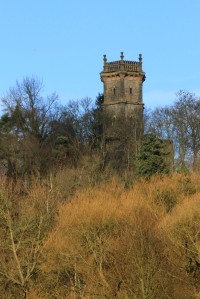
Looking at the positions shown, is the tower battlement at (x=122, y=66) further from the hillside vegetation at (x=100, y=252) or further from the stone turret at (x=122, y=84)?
the hillside vegetation at (x=100, y=252)

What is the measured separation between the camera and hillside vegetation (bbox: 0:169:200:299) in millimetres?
19253

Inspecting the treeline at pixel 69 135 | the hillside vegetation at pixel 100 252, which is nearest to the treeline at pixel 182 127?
the treeline at pixel 69 135

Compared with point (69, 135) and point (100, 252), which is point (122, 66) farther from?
point (100, 252)

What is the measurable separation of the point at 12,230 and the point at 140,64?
149 ft

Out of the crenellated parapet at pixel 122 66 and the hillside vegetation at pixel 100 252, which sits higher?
the crenellated parapet at pixel 122 66

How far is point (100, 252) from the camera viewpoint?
21562mm

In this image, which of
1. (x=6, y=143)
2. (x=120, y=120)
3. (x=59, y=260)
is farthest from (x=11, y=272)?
(x=120, y=120)

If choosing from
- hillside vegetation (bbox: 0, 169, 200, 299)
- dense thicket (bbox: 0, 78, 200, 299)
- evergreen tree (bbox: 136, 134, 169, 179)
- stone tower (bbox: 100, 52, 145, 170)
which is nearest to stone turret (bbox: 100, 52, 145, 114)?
stone tower (bbox: 100, 52, 145, 170)

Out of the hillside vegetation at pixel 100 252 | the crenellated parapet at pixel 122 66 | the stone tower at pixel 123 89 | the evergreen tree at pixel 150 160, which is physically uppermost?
the crenellated parapet at pixel 122 66

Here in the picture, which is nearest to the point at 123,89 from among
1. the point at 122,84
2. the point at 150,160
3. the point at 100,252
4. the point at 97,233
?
the point at 122,84

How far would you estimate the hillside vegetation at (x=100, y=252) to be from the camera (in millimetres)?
19253

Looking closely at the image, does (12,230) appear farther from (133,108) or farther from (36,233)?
(133,108)

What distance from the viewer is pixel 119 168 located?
172 ft

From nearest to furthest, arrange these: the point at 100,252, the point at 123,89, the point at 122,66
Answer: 1. the point at 100,252
2. the point at 123,89
3. the point at 122,66
